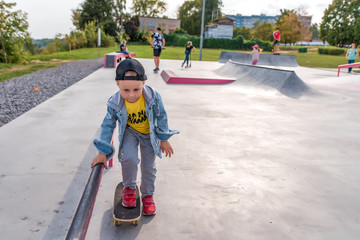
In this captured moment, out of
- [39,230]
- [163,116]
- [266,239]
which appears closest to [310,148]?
[266,239]

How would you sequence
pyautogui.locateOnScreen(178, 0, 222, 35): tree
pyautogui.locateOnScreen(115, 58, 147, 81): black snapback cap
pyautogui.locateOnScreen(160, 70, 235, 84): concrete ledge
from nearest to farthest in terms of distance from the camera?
pyautogui.locateOnScreen(115, 58, 147, 81): black snapback cap
pyautogui.locateOnScreen(160, 70, 235, 84): concrete ledge
pyautogui.locateOnScreen(178, 0, 222, 35): tree

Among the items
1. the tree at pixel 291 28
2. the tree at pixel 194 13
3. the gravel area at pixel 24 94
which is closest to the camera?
the gravel area at pixel 24 94

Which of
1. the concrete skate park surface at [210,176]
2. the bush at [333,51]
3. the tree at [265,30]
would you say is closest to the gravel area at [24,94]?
the concrete skate park surface at [210,176]

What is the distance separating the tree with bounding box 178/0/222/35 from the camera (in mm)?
88125

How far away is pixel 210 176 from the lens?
2.97 metres

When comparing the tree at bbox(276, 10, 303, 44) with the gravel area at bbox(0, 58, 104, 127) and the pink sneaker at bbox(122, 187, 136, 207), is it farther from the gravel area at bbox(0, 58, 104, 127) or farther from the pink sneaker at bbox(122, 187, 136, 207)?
the pink sneaker at bbox(122, 187, 136, 207)

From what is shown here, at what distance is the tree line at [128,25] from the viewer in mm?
15789

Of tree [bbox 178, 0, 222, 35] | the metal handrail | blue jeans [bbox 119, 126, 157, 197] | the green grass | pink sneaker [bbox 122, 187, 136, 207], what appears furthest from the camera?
tree [bbox 178, 0, 222, 35]

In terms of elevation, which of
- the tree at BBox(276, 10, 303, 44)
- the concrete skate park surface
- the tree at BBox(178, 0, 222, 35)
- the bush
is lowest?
the concrete skate park surface

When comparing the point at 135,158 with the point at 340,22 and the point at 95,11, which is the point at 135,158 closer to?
the point at 340,22

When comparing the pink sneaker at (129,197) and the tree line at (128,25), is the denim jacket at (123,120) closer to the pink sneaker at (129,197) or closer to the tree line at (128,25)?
the pink sneaker at (129,197)

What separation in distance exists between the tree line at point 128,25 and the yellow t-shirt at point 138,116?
16.9m

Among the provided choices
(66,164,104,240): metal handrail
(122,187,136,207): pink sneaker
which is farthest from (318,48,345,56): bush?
(66,164,104,240): metal handrail

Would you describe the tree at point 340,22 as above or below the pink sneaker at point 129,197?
above
